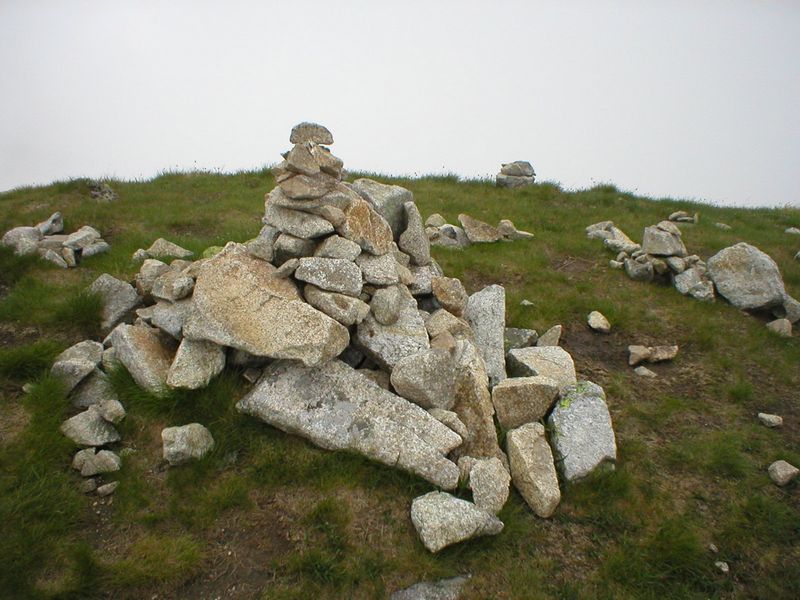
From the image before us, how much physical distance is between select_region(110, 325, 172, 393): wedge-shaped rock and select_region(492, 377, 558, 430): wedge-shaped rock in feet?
13.1

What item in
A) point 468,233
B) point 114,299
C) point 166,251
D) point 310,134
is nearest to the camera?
point 310,134

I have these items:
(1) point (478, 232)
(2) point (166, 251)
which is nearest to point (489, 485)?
(2) point (166, 251)

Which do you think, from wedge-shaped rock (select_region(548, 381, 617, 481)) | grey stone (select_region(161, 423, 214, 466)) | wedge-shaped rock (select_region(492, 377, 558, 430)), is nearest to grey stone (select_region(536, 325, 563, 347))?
wedge-shaped rock (select_region(548, 381, 617, 481))

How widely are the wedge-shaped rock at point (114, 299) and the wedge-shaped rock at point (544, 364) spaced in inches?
219

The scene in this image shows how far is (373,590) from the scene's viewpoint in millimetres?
4230

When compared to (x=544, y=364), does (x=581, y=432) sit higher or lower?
lower

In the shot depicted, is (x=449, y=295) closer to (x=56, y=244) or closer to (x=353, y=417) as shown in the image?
(x=353, y=417)

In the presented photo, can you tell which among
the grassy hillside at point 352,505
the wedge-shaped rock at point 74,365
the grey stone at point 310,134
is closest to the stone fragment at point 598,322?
the grassy hillside at point 352,505

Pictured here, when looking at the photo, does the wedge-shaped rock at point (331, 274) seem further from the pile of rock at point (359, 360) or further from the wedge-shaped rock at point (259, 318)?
the wedge-shaped rock at point (259, 318)

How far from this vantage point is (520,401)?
19.5 ft

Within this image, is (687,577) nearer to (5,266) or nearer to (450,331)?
(450,331)

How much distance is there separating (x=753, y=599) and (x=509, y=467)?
238 cm

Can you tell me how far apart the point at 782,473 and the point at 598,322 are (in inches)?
141

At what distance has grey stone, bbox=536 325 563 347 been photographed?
7.96 m
